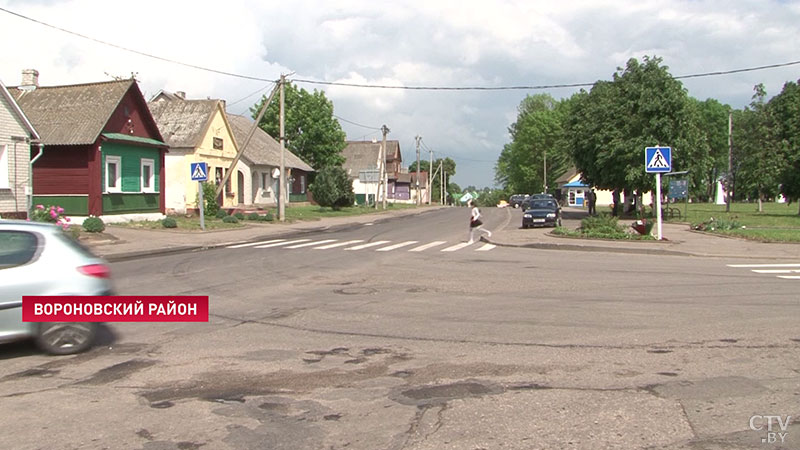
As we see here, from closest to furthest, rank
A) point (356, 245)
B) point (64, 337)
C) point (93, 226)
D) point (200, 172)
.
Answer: point (64, 337) < point (356, 245) < point (93, 226) < point (200, 172)

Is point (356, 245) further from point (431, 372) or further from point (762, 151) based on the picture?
point (762, 151)

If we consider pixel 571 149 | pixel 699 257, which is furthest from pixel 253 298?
pixel 571 149

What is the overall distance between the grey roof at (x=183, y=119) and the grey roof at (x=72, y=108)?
8.05m

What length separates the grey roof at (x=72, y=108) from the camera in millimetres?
27000

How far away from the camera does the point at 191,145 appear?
121ft

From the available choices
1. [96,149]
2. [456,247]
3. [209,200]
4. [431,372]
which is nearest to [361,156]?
[209,200]

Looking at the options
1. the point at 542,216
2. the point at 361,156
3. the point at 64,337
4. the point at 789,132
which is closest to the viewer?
the point at 64,337

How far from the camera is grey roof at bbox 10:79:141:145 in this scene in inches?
1063

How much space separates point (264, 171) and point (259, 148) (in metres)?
2.77

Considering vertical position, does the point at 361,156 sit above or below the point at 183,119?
above

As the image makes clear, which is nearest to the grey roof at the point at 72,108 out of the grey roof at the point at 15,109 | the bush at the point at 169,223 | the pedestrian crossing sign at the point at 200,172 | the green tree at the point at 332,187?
the grey roof at the point at 15,109

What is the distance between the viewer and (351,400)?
5461 mm

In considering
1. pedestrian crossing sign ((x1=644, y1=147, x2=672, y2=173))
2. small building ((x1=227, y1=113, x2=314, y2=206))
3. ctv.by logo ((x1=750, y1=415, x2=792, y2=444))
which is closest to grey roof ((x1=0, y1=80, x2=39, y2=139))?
A: small building ((x1=227, y1=113, x2=314, y2=206))

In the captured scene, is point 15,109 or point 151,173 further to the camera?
point 151,173
